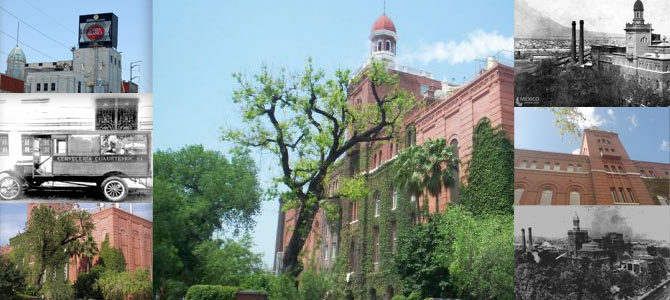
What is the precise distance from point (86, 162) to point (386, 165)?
788 centimetres

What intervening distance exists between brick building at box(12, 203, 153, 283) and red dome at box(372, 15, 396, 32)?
784 cm

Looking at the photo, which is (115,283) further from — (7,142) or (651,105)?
(651,105)

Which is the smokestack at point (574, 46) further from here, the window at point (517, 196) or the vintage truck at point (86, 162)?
the vintage truck at point (86, 162)

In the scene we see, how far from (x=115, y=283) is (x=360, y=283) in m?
6.68

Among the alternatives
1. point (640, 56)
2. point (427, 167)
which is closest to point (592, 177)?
point (640, 56)

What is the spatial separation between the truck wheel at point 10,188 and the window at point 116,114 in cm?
265

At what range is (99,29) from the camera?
20.8 meters

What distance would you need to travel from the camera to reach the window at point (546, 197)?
18.2 m

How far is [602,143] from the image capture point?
18.4 meters

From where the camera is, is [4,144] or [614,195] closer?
[614,195]

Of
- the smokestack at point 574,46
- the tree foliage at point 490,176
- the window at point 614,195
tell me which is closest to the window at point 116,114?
the tree foliage at point 490,176

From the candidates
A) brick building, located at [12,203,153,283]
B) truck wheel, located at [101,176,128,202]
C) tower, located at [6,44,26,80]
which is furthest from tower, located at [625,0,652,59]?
tower, located at [6,44,26,80]

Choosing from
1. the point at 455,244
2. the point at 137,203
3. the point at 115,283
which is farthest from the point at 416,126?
the point at 115,283

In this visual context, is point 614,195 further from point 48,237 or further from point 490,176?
point 48,237
